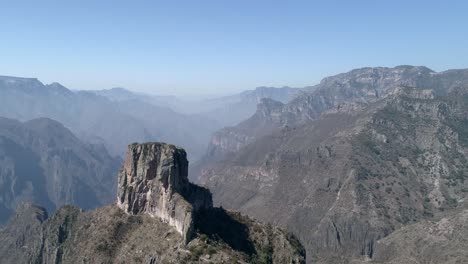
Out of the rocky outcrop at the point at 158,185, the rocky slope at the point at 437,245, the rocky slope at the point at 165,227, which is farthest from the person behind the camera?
the rocky slope at the point at 437,245

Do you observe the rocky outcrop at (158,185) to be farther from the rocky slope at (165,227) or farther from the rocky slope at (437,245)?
the rocky slope at (437,245)

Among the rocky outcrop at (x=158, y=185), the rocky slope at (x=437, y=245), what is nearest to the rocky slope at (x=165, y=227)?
the rocky outcrop at (x=158, y=185)

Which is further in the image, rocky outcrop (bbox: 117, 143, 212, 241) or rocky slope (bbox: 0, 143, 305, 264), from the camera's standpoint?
rocky outcrop (bbox: 117, 143, 212, 241)

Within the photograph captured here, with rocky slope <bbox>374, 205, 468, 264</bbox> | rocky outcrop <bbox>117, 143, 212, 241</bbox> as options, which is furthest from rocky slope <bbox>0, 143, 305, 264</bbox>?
rocky slope <bbox>374, 205, 468, 264</bbox>

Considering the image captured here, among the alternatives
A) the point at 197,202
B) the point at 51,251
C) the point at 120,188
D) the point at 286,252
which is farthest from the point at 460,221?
the point at 51,251

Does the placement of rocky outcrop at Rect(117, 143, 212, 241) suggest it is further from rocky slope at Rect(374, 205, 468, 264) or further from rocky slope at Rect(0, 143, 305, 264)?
rocky slope at Rect(374, 205, 468, 264)

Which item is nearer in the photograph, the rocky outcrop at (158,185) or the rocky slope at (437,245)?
the rocky outcrop at (158,185)

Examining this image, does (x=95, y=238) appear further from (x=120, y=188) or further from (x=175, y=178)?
(x=175, y=178)
